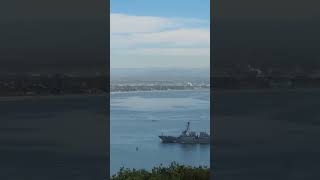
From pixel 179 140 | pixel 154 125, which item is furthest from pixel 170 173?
pixel 154 125

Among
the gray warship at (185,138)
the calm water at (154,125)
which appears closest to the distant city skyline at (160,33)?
the calm water at (154,125)

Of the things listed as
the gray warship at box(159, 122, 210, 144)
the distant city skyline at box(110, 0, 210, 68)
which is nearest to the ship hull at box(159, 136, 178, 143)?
the gray warship at box(159, 122, 210, 144)

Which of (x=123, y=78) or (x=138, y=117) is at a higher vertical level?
(x=123, y=78)

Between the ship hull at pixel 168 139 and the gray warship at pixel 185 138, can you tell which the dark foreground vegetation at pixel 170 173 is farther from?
the ship hull at pixel 168 139

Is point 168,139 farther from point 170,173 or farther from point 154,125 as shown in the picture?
point 170,173
